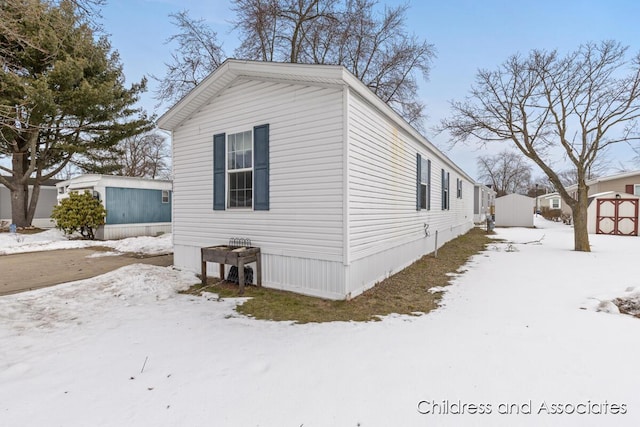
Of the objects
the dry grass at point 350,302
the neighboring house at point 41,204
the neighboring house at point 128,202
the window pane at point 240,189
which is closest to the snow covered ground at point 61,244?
the neighboring house at point 128,202

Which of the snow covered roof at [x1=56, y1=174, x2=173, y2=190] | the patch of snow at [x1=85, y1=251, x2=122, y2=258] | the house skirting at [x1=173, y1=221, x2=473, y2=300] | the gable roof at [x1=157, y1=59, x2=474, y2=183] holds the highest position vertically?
the gable roof at [x1=157, y1=59, x2=474, y2=183]

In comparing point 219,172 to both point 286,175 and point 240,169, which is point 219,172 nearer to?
point 240,169

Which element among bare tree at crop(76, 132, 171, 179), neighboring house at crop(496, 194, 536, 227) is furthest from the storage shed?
bare tree at crop(76, 132, 171, 179)

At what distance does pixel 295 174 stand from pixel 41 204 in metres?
24.4

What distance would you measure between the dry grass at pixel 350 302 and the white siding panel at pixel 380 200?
0.35 m

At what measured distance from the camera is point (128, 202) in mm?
15406

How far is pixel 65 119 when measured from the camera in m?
14.2

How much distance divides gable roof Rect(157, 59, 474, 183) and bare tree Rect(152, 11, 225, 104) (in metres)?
7.68

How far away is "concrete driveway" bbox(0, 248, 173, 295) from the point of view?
6723 millimetres

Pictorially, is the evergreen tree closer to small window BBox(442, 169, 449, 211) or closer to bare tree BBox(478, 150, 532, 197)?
small window BBox(442, 169, 449, 211)

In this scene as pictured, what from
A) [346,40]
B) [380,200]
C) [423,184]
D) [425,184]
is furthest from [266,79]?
[346,40]

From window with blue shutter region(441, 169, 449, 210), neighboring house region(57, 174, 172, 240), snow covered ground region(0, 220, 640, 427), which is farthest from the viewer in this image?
neighboring house region(57, 174, 172, 240)

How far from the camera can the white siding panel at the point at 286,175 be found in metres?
5.28

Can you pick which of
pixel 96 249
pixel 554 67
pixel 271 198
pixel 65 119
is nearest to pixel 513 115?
pixel 554 67
